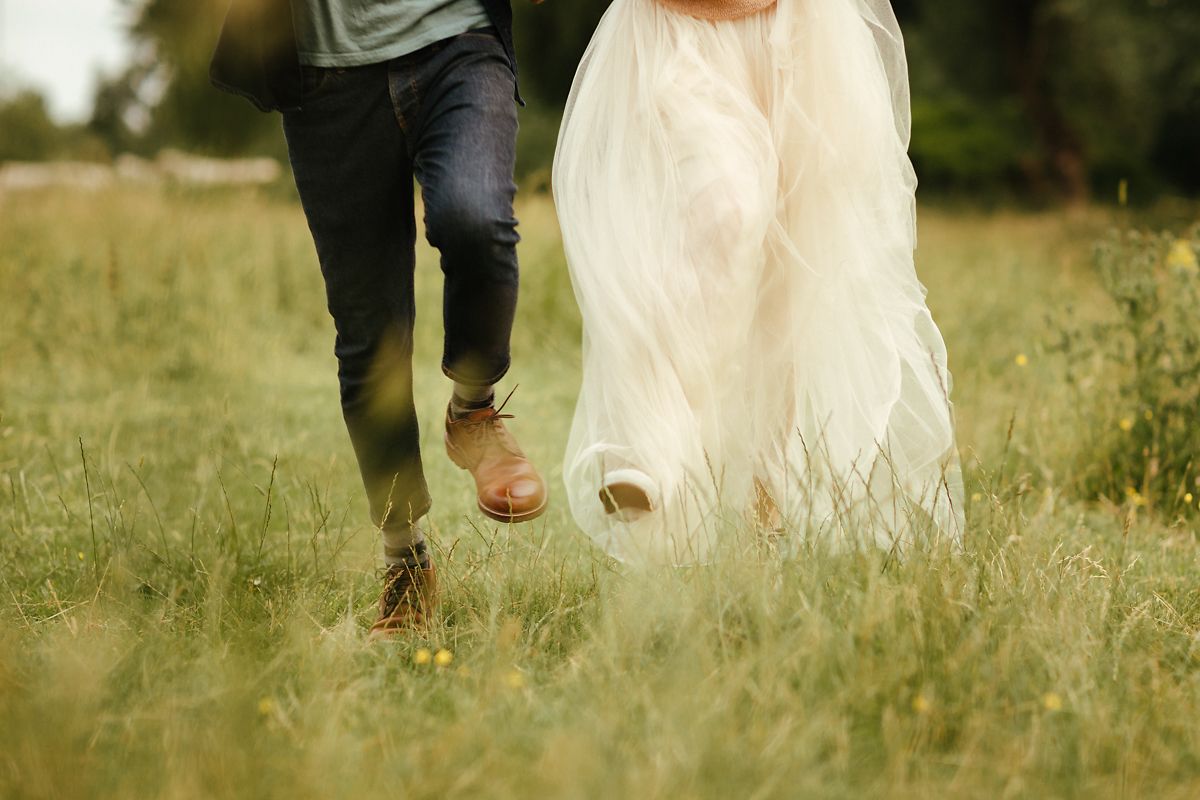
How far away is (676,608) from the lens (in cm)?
228

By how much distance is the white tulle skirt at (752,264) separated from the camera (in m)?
2.81

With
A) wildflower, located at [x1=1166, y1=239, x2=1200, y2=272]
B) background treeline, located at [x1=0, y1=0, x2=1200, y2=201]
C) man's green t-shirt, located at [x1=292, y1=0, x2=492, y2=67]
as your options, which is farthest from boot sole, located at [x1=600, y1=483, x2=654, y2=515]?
background treeline, located at [x1=0, y1=0, x2=1200, y2=201]

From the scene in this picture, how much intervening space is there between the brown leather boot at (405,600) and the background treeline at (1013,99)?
23.4 ft

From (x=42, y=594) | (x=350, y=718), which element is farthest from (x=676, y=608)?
(x=42, y=594)

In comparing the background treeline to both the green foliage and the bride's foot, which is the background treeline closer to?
the green foliage

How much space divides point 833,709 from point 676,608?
1.38 feet

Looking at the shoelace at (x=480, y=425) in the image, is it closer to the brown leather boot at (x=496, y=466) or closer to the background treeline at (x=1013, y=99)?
the brown leather boot at (x=496, y=466)

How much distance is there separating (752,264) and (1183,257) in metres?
2.18

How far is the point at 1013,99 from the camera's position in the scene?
76.1ft

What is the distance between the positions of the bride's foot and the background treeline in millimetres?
7381

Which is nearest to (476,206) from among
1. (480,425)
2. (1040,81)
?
(480,425)

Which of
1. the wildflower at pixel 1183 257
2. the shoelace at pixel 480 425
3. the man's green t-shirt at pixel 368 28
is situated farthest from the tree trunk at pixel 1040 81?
the man's green t-shirt at pixel 368 28

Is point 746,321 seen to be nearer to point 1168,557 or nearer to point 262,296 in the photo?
point 1168,557

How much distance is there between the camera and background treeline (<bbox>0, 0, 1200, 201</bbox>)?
14.0 m
